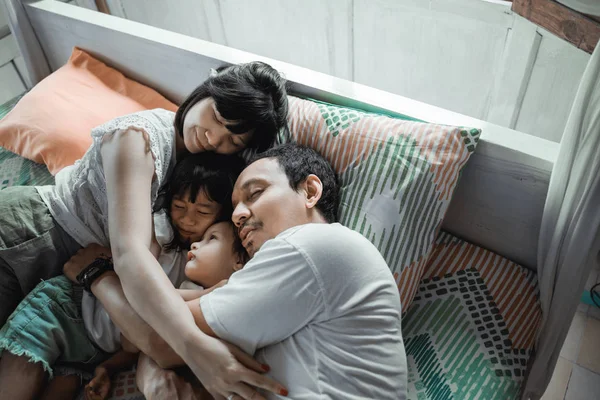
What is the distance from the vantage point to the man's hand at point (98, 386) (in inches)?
42.8

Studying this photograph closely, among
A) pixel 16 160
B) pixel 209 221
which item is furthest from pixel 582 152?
pixel 16 160

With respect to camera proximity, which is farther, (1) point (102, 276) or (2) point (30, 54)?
(2) point (30, 54)

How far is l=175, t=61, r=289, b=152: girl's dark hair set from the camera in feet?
4.08

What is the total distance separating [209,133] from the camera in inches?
49.7

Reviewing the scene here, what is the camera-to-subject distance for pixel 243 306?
2.90 feet

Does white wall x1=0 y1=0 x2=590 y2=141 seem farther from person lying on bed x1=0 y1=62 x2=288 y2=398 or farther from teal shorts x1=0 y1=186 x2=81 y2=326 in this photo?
teal shorts x1=0 y1=186 x2=81 y2=326

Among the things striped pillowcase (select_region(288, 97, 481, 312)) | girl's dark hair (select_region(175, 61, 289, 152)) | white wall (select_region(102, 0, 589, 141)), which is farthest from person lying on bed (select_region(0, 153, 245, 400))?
white wall (select_region(102, 0, 589, 141))

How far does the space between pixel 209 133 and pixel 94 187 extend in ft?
1.09

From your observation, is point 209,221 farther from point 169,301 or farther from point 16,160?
point 16,160

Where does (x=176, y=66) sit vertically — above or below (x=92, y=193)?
above

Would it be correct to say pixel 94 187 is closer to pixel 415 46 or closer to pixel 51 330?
pixel 51 330

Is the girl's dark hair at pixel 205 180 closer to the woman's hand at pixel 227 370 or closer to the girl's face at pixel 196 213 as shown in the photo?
the girl's face at pixel 196 213

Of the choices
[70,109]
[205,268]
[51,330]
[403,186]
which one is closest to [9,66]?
[70,109]

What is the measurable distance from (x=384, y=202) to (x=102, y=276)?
0.70 metres
